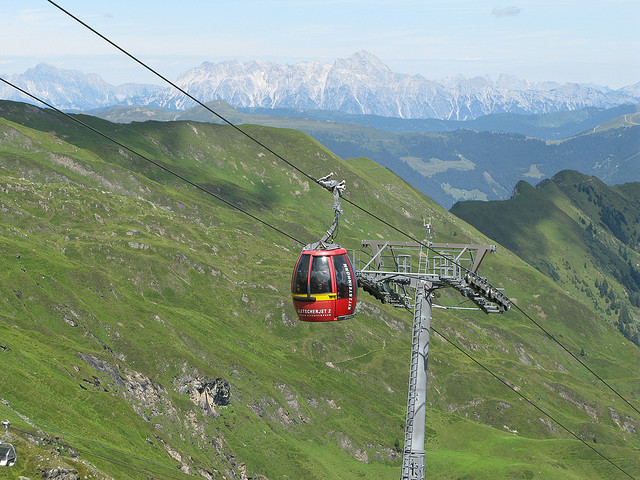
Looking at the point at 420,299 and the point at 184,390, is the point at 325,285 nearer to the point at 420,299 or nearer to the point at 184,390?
the point at 420,299

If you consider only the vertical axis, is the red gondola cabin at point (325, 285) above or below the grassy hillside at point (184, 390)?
above

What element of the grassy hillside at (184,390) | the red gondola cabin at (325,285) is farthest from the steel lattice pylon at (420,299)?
the grassy hillside at (184,390)

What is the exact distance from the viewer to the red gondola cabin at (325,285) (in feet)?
135

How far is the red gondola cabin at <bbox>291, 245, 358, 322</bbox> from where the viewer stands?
41156 mm

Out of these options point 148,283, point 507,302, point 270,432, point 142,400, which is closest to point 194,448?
point 142,400

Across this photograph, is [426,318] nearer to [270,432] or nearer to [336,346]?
[270,432]

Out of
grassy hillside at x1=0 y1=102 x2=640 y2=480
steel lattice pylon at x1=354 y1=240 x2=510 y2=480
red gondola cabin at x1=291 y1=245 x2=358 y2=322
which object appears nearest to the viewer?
steel lattice pylon at x1=354 y1=240 x2=510 y2=480

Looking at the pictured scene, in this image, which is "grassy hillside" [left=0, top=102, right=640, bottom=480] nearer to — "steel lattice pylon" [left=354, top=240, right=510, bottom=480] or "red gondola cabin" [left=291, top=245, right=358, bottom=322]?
"red gondola cabin" [left=291, top=245, right=358, bottom=322]

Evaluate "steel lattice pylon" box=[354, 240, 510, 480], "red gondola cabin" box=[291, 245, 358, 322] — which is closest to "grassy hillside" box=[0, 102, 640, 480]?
"red gondola cabin" box=[291, 245, 358, 322]

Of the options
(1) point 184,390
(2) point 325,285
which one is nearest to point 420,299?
(2) point 325,285

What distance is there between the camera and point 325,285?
41062 millimetres

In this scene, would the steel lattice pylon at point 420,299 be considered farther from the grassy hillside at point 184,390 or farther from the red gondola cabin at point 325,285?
the grassy hillside at point 184,390

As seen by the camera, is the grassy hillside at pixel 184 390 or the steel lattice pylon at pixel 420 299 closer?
the steel lattice pylon at pixel 420 299

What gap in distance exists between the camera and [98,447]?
3841 inches
